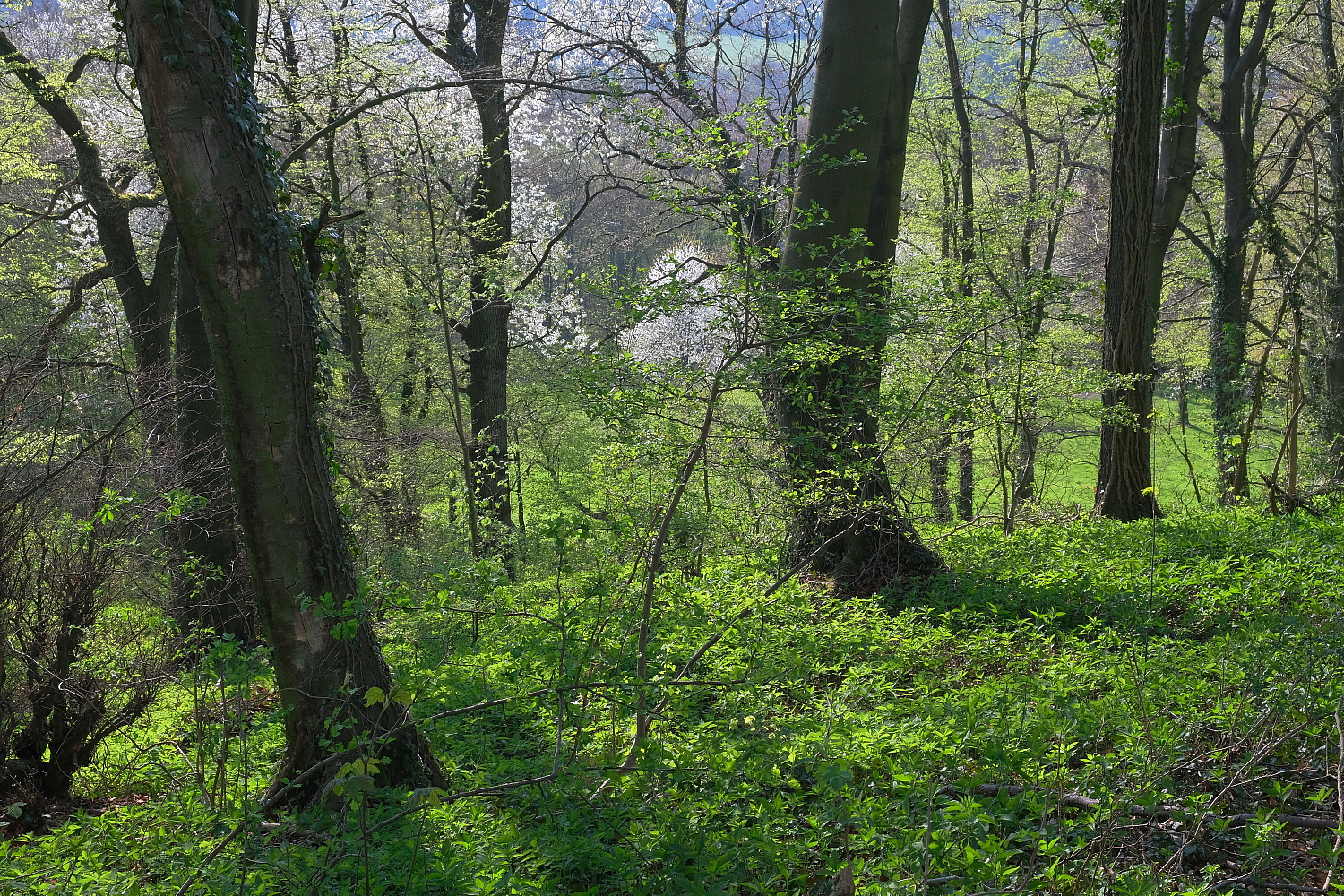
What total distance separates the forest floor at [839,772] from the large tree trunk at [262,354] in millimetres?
307

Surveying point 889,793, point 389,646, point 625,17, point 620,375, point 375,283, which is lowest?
point 389,646

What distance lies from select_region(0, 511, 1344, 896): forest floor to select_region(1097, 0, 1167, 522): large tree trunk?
134 inches

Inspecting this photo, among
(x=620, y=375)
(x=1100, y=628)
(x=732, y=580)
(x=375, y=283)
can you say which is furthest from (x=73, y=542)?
(x=375, y=283)

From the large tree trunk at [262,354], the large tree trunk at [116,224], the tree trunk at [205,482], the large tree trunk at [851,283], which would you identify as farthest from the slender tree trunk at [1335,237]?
the large tree trunk at [116,224]

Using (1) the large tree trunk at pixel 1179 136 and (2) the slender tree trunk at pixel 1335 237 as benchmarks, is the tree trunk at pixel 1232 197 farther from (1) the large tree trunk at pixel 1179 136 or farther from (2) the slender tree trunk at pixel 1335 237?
(1) the large tree trunk at pixel 1179 136

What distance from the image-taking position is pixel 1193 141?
1066 centimetres

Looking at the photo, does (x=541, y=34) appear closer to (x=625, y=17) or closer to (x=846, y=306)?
(x=625, y=17)

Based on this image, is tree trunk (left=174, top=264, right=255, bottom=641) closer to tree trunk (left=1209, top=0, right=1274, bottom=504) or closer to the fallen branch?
the fallen branch

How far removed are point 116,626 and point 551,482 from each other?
42.7 feet

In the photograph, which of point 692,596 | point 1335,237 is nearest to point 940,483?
point 1335,237

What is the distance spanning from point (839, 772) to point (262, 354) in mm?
2934

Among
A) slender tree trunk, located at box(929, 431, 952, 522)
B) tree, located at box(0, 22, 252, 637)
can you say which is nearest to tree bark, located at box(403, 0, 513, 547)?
tree, located at box(0, 22, 252, 637)

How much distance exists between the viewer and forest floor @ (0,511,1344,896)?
8.61ft

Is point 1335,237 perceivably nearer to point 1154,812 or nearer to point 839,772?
point 1154,812
